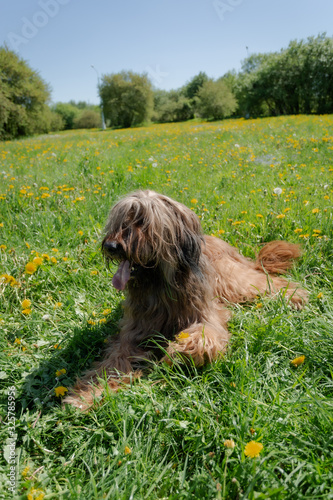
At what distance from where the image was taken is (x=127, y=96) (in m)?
44.9

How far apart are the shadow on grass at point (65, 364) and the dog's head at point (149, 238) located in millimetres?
704

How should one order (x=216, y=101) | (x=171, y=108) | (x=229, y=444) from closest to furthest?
(x=229, y=444) < (x=216, y=101) < (x=171, y=108)

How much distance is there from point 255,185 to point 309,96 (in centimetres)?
3265

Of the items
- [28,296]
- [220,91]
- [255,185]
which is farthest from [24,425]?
[220,91]

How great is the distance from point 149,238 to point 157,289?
44cm

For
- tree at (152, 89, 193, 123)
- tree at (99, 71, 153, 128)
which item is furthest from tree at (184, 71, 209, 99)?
tree at (99, 71, 153, 128)

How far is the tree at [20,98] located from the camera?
29359 millimetres

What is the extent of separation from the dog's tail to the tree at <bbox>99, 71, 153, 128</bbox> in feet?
154

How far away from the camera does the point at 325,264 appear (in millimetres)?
3184

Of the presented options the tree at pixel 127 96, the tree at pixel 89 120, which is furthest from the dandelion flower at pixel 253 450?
the tree at pixel 89 120

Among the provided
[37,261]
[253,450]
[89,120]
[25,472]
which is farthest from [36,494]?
[89,120]

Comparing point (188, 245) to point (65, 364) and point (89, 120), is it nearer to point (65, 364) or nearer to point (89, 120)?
point (65, 364)

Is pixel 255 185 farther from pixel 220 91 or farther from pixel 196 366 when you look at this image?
pixel 220 91

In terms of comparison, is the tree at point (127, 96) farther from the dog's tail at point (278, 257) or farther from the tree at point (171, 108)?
the dog's tail at point (278, 257)
